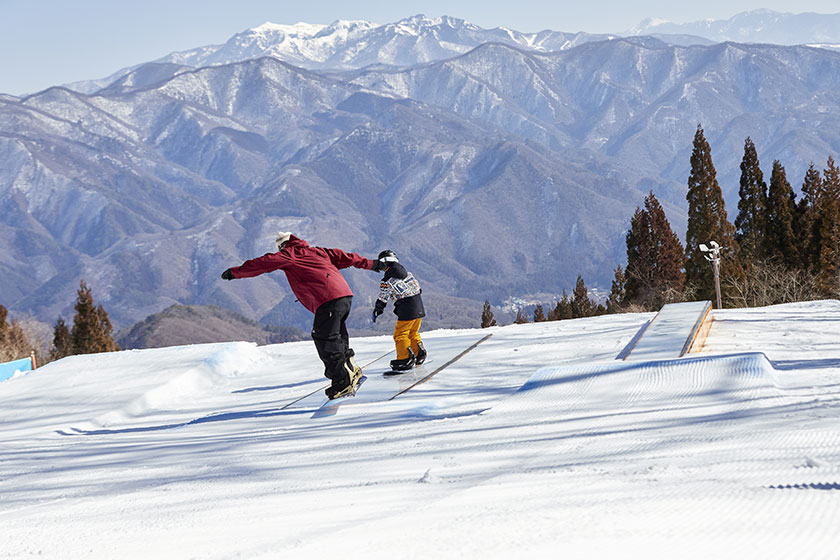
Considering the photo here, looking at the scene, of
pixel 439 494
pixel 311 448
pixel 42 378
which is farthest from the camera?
pixel 42 378

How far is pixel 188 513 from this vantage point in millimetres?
3799

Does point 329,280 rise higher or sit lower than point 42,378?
higher

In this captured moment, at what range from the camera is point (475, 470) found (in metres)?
4.07

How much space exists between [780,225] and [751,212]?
6296mm

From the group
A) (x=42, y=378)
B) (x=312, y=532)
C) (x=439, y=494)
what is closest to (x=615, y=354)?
(x=439, y=494)

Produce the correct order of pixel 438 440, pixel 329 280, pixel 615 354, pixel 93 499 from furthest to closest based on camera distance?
pixel 615 354
pixel 329 280
pixel 438 440
pixel 93 499

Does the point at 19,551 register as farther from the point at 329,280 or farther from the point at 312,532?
the point at 329,280

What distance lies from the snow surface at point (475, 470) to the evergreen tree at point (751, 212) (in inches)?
1665

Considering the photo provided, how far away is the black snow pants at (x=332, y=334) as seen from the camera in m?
7.83

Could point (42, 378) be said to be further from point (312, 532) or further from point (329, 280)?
point (312, 532)

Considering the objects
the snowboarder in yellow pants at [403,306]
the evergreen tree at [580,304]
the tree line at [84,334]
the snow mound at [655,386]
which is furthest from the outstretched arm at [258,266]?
the evergreen tree at [580,304]

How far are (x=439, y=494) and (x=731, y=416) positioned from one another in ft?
6.54

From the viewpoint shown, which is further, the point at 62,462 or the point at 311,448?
the point at 62,462

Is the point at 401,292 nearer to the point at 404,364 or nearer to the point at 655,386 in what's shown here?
the point at 404,364
